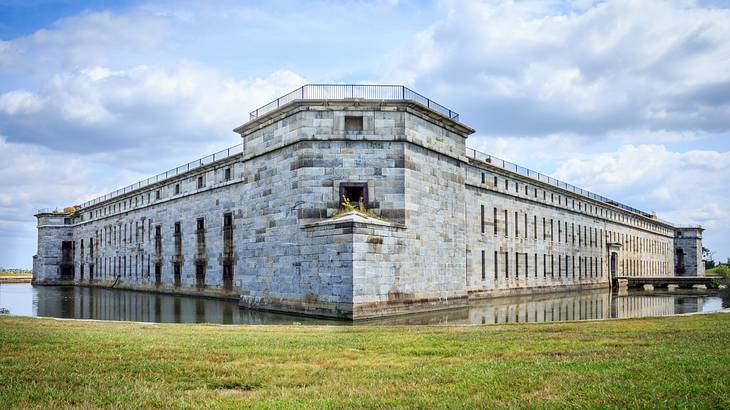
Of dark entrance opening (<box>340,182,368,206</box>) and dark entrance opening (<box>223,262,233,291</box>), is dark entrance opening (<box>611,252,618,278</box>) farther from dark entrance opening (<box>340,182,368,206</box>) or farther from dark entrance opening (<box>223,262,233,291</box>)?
dark entrance opening (<box>340,182,368,206</box>)

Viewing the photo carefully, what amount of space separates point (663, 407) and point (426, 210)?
22.7 meters

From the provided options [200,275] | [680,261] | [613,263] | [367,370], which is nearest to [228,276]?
[200,275]

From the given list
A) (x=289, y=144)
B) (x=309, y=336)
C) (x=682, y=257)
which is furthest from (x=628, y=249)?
(x=309, y=336)

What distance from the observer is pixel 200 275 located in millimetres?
44750

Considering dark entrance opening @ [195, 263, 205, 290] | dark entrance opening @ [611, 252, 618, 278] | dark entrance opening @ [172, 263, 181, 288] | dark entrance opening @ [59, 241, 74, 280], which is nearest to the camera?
dark entrance opening @ [195, 263, 205, 290]

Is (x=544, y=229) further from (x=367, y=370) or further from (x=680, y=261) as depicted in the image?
(x=680, y=261)

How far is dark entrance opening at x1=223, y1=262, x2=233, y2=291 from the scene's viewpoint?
40.9 metres

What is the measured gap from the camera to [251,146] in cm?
3203

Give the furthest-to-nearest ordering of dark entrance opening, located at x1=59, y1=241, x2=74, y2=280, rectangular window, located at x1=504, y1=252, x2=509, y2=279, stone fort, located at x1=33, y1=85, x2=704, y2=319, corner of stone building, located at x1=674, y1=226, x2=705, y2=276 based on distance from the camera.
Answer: corner of stone building, located at x1=674, y1=226, x2=705, y2=276, dark entrance opening, located at x1=59, y1=241, x2=74, y2=280, rectangular window, located at x1=504, y1=252, x2=509, y2=279, stone fort, located at x1=33, y1=85, x2=704, y2=319

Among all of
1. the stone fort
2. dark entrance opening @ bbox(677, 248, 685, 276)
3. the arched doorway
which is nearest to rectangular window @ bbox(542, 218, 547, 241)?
the stone fort

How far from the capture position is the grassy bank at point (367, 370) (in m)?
7.29

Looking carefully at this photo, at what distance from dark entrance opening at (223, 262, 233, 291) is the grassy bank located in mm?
26747

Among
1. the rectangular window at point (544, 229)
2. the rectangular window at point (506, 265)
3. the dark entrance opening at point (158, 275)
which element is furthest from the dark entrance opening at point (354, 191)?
the rectangular window at point (544, 229)

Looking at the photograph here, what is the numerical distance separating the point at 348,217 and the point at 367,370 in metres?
15.8
